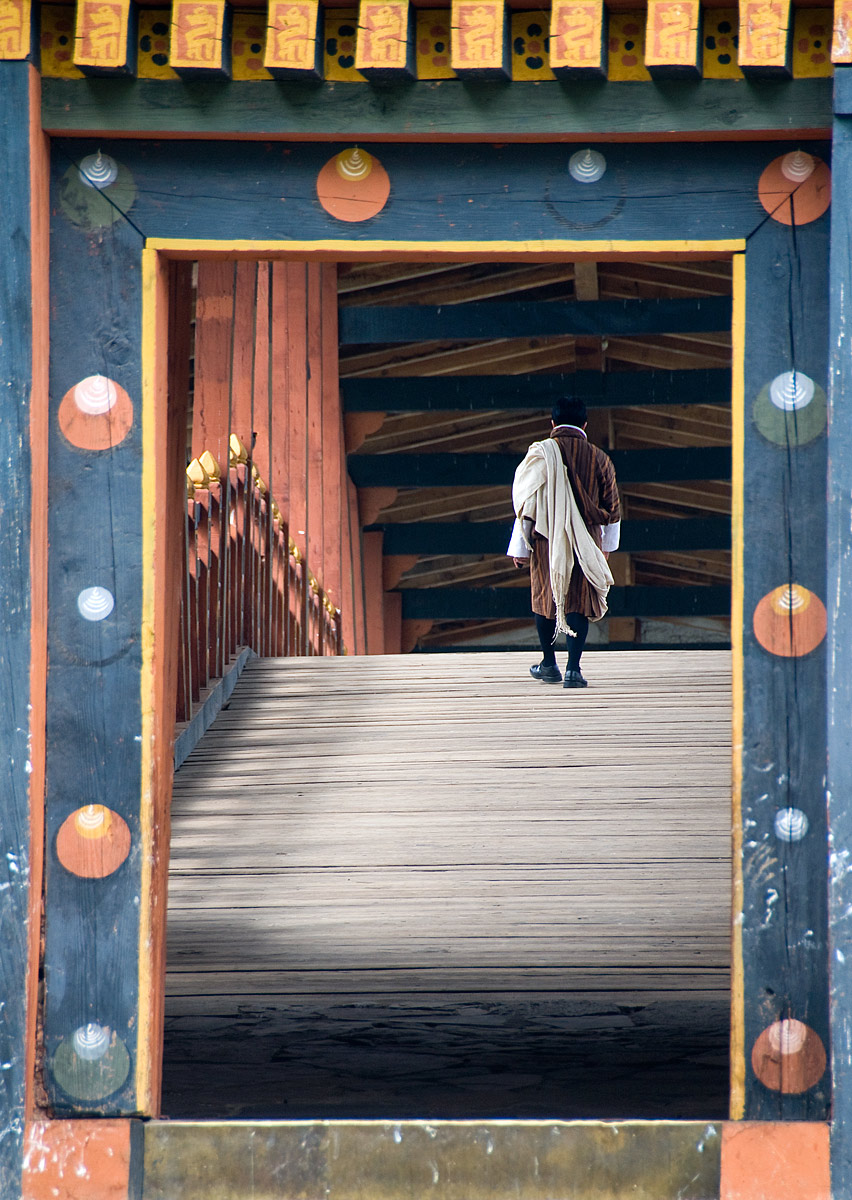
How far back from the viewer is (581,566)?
641 cm

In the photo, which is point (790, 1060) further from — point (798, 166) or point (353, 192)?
point (353, 192)

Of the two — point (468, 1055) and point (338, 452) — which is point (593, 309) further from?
point (468, 1055)

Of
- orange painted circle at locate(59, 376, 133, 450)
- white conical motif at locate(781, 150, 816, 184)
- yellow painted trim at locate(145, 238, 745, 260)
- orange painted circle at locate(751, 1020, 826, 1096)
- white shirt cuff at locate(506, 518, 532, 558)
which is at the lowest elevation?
orange painted circle at locate(751, 1020, 826, 1096)

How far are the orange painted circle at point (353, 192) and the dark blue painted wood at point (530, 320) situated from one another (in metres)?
9.46

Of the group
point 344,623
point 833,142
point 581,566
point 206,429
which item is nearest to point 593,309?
point 344,623

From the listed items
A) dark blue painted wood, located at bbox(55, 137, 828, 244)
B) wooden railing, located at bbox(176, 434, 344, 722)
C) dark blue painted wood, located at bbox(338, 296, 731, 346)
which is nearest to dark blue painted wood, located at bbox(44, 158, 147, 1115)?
dark blue painted wood, located at bbox(55, 137, 828, 244)

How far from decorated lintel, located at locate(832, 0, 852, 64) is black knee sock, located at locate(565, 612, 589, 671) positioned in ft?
12.4

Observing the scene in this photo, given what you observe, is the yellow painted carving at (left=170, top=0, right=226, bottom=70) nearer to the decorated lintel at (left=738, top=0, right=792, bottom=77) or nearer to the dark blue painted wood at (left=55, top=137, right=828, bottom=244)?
the dark blue painted wood at (left=55, top=137, right=828, bottom=244)

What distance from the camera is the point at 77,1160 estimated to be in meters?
2.87

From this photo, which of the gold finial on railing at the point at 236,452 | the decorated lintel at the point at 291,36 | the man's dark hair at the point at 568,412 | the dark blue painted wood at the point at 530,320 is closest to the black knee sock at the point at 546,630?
the man's dark hair at the point at 568,412

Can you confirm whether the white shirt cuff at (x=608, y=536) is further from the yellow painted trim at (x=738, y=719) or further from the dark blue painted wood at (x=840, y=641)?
the dark blue painted wood at (x=840, y=641)

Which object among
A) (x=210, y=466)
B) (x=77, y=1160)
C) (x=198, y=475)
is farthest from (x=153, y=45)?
(x=210, y=466)

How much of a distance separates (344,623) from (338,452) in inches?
59.2

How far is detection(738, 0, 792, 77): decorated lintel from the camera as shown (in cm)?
282
